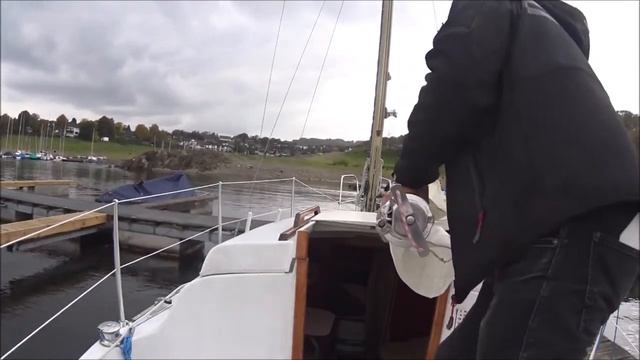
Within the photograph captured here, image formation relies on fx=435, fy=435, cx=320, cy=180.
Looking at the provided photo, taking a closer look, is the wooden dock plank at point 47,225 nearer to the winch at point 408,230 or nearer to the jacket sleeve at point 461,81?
the winch at point 408,230

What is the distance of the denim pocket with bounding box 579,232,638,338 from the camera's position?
93 cm

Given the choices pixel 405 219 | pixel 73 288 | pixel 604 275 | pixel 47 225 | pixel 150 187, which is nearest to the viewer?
pixel 604 275

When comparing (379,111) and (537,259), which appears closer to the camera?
(537,259)

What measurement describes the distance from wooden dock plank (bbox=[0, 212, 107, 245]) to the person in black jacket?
1009 cm

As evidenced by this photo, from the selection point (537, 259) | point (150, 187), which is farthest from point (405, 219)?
point (150, 187)

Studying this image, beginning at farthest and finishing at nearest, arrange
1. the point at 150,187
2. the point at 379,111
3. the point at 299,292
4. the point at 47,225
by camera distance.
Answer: the point at 150,187, the point at 47,225, the point at 379,111, the point at 299,292

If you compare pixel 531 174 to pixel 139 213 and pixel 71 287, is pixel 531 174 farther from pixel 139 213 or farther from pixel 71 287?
pixel 139 213

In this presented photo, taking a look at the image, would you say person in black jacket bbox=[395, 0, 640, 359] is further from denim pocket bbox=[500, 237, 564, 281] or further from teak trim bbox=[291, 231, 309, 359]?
teak trim bbox=[291, 231, 309, 359]

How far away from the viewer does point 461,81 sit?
1.01 metres

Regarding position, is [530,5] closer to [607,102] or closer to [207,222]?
[607,102]

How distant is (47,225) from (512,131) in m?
12.0

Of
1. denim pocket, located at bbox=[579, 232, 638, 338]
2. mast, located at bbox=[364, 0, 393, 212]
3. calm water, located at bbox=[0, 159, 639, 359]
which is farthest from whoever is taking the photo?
calm water, located at bbox=[0, 159, 639, 359]

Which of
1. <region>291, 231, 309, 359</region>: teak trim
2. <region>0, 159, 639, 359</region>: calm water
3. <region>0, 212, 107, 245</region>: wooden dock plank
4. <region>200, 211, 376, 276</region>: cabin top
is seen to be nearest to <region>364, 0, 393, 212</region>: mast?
<region>0, 159, 639, 359</region>: calm water

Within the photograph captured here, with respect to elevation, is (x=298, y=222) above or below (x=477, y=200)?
below
